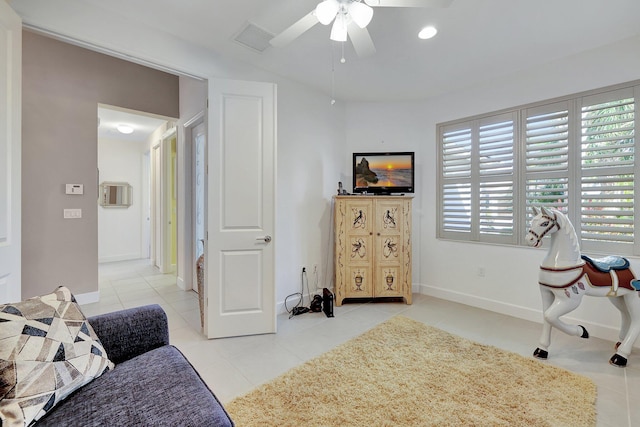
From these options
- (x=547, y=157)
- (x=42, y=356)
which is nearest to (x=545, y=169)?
(x=547, y=157)

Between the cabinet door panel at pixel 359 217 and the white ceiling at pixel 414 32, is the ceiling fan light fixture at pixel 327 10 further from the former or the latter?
the cabinet door panel at pixel 359 217

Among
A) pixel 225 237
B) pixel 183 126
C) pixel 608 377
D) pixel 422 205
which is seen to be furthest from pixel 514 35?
pixel 183 126

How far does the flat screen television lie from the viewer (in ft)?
12.1

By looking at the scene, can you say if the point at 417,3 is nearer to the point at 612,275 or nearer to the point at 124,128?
the point at 612,275

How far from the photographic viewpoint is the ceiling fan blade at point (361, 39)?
175 centimetres

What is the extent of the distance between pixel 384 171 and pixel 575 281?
2.17m

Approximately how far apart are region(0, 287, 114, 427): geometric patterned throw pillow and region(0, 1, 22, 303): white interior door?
613mm

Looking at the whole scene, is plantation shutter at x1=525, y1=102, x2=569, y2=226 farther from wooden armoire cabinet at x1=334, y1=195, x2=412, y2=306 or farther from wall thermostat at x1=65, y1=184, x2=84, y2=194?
wall thermostat at x1=65, y1=184, x2=84, y2=194

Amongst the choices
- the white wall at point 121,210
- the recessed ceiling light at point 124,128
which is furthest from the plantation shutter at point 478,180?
the white wall at point 121,210

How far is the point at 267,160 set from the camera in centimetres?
269

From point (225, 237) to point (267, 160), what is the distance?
81 centimetres

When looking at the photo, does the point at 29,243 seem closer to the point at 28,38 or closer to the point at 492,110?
the point at 28,38

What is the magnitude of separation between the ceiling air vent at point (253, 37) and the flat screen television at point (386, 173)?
171cm

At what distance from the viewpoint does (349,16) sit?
168cm
